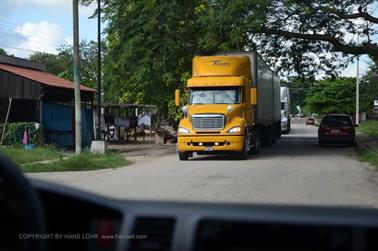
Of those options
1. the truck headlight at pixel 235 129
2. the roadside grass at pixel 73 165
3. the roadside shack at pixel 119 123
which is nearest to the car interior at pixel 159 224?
the roadside grass at pixel 73 165

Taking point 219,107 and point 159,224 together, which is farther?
point 219,107

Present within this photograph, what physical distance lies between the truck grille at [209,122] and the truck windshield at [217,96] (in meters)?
A: 0.69

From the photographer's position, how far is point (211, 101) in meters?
24.0

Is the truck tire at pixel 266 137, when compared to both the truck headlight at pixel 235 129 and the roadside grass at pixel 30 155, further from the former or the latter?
the roadside grass at pixel 30 155

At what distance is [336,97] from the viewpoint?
90188mm

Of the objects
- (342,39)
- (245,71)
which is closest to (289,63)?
(342,39)

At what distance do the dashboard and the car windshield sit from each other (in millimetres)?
29407

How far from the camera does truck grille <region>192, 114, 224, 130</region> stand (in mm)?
23422

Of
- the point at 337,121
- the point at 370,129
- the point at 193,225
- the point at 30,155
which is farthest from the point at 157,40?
the point at 370,129

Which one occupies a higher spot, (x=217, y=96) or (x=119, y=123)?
(x=217, y=96)

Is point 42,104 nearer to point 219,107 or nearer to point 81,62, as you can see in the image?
point 219,107

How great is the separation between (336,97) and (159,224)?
8941cm

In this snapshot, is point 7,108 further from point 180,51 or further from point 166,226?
point 166,226

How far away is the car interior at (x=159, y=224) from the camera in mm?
3018
